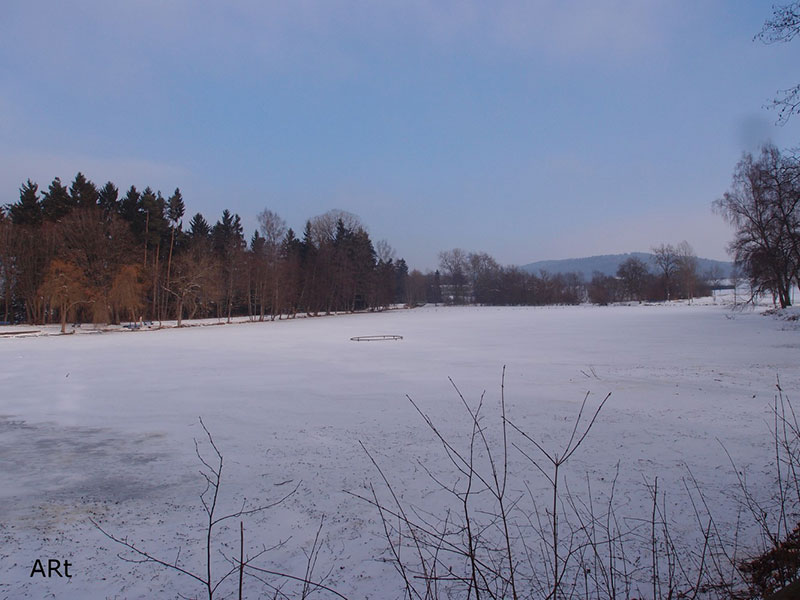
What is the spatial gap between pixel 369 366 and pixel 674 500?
1090 centimetres

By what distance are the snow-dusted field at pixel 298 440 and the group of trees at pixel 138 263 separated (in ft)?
79.4

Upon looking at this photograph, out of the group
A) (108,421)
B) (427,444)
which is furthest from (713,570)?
(108,421)

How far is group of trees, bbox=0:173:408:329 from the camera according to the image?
3775 cm

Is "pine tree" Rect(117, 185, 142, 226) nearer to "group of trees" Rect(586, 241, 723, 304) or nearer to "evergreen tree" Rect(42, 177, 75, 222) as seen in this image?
"evergreen tree" Rect(42, 177, 75, 222)

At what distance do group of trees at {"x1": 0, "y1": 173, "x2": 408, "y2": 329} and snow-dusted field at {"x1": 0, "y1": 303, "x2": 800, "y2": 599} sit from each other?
79.4 ft

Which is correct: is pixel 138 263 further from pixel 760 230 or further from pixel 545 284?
pixel 545 284

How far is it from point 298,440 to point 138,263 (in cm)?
4125

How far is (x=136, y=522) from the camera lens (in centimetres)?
486

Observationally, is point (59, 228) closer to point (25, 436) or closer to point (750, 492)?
point (25, 436)

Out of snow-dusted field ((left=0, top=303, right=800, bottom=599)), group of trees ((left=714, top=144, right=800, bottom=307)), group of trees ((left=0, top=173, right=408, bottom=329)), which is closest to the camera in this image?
snow-dusted field ((left=0, top=303, right=800, bottom=599))

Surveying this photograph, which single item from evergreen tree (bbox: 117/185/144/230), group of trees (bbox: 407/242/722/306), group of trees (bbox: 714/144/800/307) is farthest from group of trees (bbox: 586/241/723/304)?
evergreen tree (bbox: 117/185/144/230)

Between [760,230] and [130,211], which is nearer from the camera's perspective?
[760,230]

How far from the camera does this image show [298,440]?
7523 millimetres

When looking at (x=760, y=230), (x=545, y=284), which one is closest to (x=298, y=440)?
(x=760, y=230)
